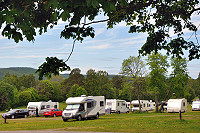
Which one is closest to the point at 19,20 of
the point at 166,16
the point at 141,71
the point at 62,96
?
the point at 166,16

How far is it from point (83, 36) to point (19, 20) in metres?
4.66

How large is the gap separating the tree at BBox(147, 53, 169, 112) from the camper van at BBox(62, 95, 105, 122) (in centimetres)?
1842

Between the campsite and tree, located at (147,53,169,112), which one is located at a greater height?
tree, located at (147,53,169,112)

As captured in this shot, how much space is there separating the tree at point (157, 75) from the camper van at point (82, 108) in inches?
725

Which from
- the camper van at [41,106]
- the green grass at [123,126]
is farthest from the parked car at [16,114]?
the green grass at [123,126]

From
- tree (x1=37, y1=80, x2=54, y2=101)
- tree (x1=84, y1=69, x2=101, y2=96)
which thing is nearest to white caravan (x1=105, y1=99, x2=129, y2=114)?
tree (x1=84, y1=69, x2=101, y2=96)

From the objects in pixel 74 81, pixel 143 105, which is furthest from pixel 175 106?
pixel 74 81

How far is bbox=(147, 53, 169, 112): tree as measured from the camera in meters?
46.9

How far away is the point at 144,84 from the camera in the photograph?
48.3 metres

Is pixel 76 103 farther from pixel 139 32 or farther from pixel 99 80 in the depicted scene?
pixel 99 80

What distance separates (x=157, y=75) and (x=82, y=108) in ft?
72.5

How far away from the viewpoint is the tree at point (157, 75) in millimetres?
46938

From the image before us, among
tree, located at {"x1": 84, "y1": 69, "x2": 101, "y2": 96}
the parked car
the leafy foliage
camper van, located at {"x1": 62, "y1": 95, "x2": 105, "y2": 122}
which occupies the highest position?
tree, located at {"x1": 84, "y1": 69, "x2": 101, "y2": 96}

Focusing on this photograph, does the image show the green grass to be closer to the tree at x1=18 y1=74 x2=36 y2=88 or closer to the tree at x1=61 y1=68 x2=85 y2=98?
the tree at x1=61 y1=68 x2=85 y2=98
